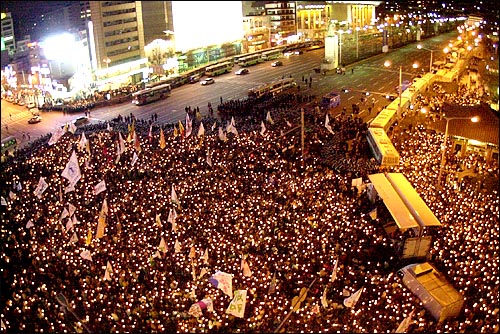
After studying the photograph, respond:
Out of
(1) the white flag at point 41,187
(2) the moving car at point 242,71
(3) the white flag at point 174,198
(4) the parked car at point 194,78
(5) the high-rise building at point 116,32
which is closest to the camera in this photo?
(3) the white flag at point 174,198

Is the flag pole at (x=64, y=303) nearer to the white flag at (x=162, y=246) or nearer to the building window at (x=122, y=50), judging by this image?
the white flag at (x=162, y=246)

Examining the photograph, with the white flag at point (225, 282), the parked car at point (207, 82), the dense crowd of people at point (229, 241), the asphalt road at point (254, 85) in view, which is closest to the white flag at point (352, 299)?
the dense crowd of people at point (229, 241)

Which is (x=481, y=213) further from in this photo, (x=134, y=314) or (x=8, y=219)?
(x=8, y=219)

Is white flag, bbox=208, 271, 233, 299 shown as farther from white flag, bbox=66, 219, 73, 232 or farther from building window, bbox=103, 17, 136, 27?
building window, bbox=103, 17, 136, 27

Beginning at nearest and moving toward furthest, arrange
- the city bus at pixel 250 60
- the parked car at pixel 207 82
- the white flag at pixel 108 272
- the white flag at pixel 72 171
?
the white flag at pixel 108 272, the white flag at pixel 72 171, the parked car at pixel 207 82, the city bus at pixel 250 60

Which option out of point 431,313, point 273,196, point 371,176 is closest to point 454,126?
point 371,176

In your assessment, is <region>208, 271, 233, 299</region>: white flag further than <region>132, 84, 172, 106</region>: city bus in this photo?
No

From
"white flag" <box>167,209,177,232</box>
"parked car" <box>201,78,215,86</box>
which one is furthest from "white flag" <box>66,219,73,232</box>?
"parked car" <box>201,78,215,86</box>
